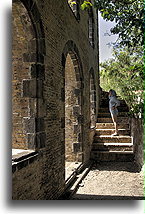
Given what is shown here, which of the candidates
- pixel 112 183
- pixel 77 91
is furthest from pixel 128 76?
pixel 112 183

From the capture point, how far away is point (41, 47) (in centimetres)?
465

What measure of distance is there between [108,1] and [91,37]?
27.1ft

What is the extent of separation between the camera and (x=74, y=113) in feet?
27.6

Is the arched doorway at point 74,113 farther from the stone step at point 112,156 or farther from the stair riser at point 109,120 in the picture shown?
the stair riser at point 109,120

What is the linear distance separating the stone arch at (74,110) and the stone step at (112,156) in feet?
5.43

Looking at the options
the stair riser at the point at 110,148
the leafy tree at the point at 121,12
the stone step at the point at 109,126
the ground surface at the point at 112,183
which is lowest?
the ground surface at the point at 112,183

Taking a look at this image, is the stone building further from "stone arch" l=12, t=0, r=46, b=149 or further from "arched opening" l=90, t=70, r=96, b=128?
"arched opening" l=90, t=70, r=96, b=128

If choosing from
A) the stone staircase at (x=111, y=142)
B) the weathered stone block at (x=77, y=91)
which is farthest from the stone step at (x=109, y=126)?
the weathered stone block at (x=77, y=91)

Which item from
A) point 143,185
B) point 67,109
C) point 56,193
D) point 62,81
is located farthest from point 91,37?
point 56,193

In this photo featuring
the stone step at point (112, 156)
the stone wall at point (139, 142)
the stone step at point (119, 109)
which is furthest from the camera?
the stone step at point (119, 109)

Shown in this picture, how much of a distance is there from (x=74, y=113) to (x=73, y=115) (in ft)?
0.24

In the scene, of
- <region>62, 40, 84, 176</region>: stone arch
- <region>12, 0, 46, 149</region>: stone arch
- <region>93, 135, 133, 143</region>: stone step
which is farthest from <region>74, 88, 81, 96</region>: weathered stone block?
<region>12, 0, 46, 149</region>: stone arch

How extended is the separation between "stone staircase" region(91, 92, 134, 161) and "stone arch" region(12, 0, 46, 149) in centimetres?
547

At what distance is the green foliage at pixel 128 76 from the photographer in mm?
6073
